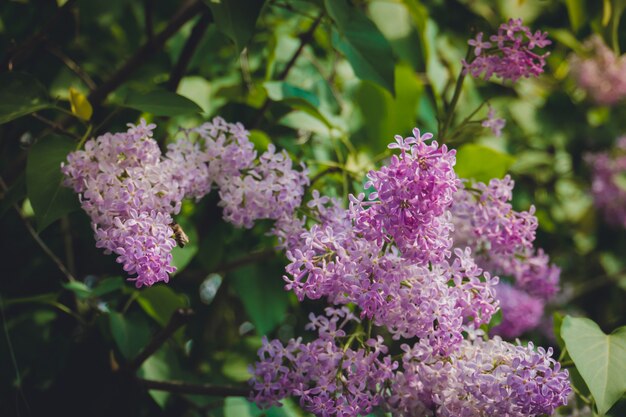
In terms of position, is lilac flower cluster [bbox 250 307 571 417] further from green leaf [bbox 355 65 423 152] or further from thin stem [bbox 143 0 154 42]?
thin stem [bbox 143 0 154 42]

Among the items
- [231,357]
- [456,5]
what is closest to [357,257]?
[231,357]

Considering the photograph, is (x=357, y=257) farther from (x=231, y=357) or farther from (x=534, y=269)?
(x=231, y=357)

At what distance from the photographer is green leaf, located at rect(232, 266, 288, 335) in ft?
4.72

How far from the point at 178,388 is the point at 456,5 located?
4.55ft

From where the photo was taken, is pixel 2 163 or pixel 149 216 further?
pixel 2 163

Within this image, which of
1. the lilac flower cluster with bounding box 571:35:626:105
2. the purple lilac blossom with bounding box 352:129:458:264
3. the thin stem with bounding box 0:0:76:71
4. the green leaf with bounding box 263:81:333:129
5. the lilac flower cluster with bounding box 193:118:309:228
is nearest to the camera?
the purple lilac blossom with bounding box 352:129:458:264

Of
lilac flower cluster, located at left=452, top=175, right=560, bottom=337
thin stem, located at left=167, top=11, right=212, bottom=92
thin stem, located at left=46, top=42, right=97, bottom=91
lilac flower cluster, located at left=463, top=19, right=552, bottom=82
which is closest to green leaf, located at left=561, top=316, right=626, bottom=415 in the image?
lilac flower cluster, located at left=452, top=175, right=560, bottom=337

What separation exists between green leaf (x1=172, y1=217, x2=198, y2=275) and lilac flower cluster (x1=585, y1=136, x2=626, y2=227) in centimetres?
139

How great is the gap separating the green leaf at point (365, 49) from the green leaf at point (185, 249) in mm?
419

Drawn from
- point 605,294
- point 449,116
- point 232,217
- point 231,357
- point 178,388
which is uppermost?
point 449,116

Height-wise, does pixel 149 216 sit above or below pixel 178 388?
above

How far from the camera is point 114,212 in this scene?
871 millimetres

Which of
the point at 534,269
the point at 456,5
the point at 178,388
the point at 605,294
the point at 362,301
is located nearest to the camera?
the point at 362,301

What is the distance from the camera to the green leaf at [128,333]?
1.18m
